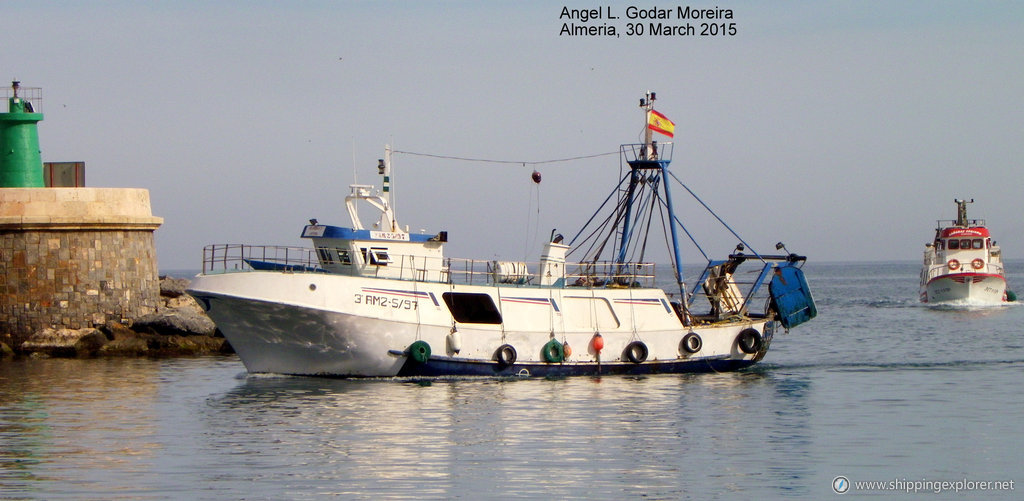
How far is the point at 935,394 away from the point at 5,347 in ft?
88.1

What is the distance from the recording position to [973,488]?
57.0 ft

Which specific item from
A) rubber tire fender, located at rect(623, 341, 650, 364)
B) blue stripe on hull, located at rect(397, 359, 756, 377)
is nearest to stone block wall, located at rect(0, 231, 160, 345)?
blue stripe on hull, located at rect(397, 359, 756, 377)

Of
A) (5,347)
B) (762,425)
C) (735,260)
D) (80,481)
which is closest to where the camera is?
(80,481)

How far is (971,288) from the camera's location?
62.7 m

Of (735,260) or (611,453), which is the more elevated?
(735,260)

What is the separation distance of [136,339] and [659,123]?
1789 centimetres

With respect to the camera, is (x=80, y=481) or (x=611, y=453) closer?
(x=80, y=481)

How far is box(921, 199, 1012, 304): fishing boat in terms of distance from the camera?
61.9 metres

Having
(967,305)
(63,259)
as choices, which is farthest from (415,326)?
(967,305)

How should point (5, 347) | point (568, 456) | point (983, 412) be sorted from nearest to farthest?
point (568, 456), point (983, 412), point (5, 347)

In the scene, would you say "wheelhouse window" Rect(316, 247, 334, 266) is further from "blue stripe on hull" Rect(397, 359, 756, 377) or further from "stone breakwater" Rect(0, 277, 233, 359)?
"stone breakwater" Rect(0, 277, 233, 359)

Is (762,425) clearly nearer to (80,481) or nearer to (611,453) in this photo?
(611,453)

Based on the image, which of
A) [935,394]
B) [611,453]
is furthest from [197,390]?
[935,394]

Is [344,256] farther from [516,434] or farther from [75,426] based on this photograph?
[516,434]
